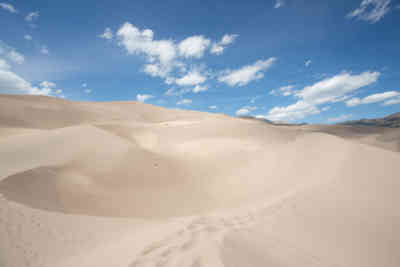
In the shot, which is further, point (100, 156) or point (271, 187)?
point (100, 156)

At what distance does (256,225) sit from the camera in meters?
3.74

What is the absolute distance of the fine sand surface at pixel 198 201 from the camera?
2.99 metres

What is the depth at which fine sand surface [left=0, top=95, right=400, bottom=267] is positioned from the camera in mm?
2992

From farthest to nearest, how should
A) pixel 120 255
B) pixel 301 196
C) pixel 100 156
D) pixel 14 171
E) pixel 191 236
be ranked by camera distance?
pixel 100 156 → pixel 14 171 → pixel 301 196 → pixel 191 236 → pixel 120 255

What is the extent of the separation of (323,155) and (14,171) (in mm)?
10197

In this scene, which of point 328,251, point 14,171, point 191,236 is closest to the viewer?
point 191,236

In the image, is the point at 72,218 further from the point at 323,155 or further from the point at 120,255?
the point at 323,155

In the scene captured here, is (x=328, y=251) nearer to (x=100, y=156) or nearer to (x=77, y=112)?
(x=100, y=156)

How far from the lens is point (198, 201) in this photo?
19.9ft

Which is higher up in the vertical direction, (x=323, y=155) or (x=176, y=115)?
(x=176, y=115)

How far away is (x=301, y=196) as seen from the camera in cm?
507

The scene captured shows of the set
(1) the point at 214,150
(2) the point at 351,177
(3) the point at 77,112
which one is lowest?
(2) the point at 351,177

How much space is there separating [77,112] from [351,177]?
900 inches

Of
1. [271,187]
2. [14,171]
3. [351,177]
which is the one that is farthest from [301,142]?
[14,171]
